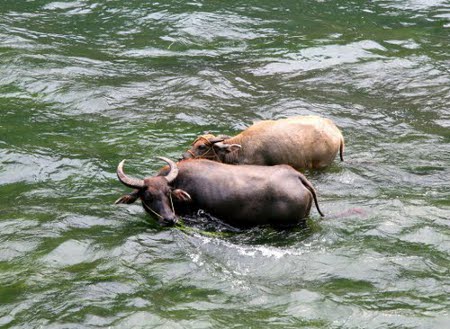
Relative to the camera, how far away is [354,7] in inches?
838

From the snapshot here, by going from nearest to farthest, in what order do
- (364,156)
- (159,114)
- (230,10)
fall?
(364,156), (159,114), (230,10)

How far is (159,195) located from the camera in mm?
10109

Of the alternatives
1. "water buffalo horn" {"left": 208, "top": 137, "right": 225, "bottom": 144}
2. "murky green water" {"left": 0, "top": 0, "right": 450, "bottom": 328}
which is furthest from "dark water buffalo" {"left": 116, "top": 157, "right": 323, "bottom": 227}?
"water buffalo horn" {"left": 208, "top": 137, "right": 225, "bottom": 144}

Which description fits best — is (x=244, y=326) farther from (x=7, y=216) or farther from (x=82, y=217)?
(x=7, y=216)

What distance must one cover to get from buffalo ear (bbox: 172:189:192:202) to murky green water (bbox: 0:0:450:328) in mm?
434

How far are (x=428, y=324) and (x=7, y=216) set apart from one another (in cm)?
575

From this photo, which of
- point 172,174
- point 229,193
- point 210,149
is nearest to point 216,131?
point 210,149

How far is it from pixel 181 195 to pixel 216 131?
12.3 feet

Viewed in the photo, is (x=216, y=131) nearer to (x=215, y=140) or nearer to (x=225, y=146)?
(x=215, y=140)

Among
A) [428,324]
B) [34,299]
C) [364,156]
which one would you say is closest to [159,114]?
[364,156]

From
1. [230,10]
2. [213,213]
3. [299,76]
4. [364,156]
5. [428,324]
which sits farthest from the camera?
[230,10]

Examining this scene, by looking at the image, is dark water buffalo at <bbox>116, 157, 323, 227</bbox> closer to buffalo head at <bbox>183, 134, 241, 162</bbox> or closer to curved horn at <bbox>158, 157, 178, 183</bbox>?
curved horn at <bbox>158, 157, 178, 183</bbox>

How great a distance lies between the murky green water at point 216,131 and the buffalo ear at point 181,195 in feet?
1.42

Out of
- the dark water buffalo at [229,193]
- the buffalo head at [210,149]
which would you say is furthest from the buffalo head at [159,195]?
the buffalo head at [210,149]
